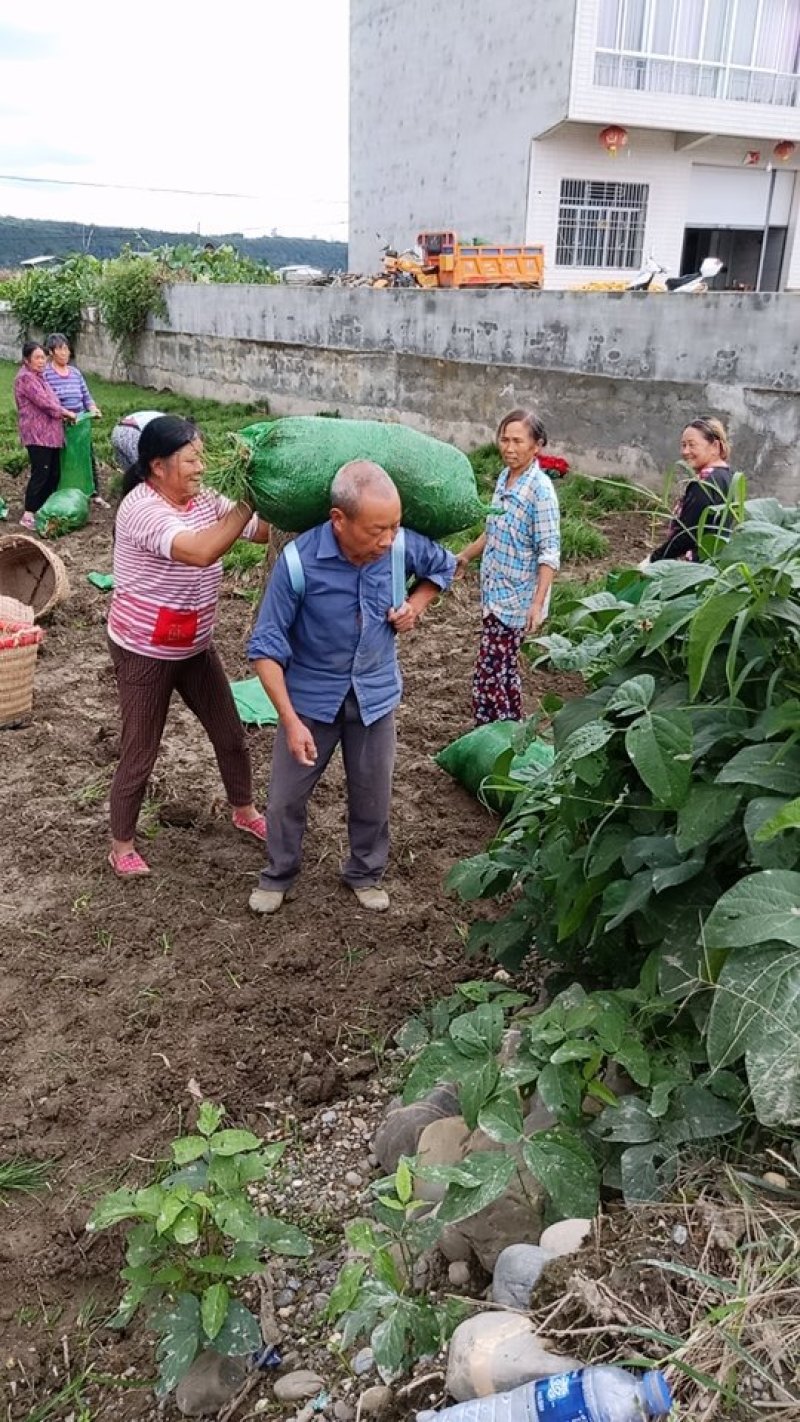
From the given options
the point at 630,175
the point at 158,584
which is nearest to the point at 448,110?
the point at 630,175

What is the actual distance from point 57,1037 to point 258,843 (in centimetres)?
118

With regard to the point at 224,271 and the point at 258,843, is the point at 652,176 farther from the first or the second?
the point at 258,843

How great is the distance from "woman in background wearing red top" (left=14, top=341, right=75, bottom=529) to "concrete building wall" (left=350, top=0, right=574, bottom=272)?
1281 centimetres

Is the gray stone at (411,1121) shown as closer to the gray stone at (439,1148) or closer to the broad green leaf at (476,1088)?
the gray stone at (439,1148)

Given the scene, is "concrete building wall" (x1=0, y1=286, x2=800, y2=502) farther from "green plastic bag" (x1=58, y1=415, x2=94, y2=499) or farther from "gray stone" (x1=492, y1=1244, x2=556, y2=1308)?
"gray stone" (x1=492, y1=1244, x2=556, y2=1308)

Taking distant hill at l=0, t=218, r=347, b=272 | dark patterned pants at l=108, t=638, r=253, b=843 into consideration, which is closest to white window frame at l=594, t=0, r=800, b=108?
dark patterned pants at l=108, t=638, r=253, b=843

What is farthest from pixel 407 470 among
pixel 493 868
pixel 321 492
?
pixel 493 868

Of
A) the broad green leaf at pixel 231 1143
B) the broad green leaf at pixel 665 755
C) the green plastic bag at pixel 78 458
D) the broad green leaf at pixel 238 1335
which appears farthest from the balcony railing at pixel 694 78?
the broad green leaf at pixel 238 1335

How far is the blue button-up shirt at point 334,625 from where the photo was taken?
305 cm

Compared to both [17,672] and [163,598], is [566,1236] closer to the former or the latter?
[163,598]

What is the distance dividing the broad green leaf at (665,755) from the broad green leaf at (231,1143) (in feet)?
3.36

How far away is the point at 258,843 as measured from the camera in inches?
158

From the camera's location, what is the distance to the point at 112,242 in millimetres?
42688

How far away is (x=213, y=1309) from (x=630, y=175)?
2110 cm
